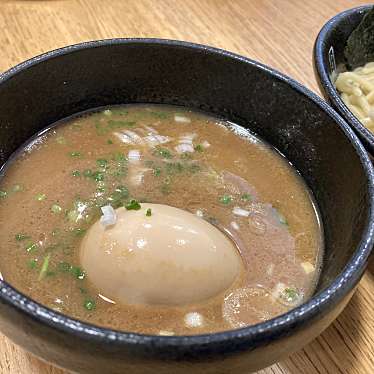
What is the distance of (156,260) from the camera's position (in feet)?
3.17

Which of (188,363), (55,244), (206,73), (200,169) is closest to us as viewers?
(188,363)

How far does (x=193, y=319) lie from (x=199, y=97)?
0.69 meters

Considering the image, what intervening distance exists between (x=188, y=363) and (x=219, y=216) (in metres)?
0.49

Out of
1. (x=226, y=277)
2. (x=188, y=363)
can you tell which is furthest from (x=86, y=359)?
(x=226, y=277)

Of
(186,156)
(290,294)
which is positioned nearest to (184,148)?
(186,156)

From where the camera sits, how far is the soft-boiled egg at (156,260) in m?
0.96

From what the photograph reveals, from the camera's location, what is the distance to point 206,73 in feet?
4.66

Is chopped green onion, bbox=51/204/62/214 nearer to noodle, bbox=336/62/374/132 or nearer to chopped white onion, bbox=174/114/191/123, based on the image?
chopped white onion, bbox=174/114/191/123

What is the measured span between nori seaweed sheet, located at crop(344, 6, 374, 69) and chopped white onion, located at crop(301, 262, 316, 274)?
0.88m

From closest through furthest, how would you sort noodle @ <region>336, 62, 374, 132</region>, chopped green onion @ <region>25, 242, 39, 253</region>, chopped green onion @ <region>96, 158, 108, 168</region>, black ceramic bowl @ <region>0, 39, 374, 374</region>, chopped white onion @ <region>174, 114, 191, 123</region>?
black ceramic bowl @ <region>0, 39, 374, 374</region>, chopped green onion @ <region>25, 242, 39, 253</region>, chopped green onion @ <region>96, 158, 108, 168</region>, chopped white onion @ <region>174, 114, 191, 123</region>, noodle @ <region>336, 62, 374, 132</region>

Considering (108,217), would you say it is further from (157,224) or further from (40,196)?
(40,196)

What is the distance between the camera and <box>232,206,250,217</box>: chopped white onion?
1184 millimetres

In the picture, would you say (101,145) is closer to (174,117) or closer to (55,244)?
(174,117)

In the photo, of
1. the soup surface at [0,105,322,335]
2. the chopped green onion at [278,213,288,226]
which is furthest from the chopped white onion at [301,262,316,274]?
the chopped green onion at [278,213,288,226]
